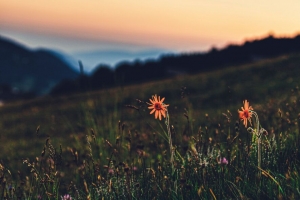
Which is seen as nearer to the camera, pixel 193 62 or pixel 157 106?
Answer: pixel 157 106

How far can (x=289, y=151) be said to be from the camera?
3867 mm

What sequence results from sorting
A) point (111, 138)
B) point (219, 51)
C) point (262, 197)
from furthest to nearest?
point (219, 51)
point (111, 138)
point (262, 197)

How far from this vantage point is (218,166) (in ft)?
12.5

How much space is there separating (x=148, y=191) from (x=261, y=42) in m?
44.4

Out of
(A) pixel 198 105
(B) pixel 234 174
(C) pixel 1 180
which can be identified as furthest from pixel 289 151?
(A) pixel 198 105

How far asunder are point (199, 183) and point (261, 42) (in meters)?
44.2

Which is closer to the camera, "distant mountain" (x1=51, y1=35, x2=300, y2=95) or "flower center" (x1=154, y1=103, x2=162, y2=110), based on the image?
"flower center" (x1=154, y1=103, x2=162, y2=110)

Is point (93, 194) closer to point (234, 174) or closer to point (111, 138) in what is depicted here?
point (234, 174)

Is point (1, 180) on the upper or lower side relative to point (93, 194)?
upper

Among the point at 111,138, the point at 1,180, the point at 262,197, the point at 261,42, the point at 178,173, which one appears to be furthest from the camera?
the point at 261,42

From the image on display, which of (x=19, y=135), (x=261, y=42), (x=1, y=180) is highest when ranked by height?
(x=261, y=42)

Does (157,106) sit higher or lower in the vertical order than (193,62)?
Answer: lower

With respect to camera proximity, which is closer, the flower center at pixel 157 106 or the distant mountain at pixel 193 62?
the flower center at pixel 157 106

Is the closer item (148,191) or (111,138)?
(148,191)
